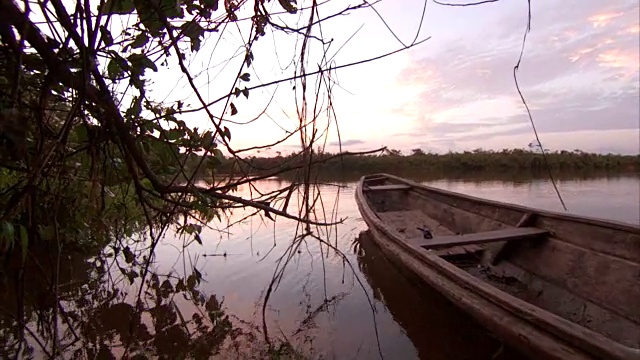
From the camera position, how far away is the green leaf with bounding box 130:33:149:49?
1599 millimetres

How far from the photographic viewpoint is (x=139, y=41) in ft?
5.25

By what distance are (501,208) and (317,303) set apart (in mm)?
2448

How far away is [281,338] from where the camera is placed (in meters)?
3.02

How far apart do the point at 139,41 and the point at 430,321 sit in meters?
2.97

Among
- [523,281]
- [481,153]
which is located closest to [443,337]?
[523,281]

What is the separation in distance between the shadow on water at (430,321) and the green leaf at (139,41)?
2.61 meters

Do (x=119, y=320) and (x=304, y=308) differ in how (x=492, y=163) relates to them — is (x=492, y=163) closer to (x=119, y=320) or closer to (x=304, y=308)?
(x=304, y=308)

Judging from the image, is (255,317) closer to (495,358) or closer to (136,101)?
(495,358)

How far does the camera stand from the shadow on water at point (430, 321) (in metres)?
2.71

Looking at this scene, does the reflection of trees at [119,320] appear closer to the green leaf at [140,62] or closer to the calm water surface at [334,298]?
the calm water surface at [334,298]

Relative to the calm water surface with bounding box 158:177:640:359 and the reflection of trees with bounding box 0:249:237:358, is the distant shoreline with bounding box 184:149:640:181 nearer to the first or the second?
the calm water surface with bounding box 158:177:640:359

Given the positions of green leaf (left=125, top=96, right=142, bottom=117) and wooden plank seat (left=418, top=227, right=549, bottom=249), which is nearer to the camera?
green leaf (left=125, top=96, right=142, bottom=117)

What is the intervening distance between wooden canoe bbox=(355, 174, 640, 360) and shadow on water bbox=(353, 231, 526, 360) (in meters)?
0.38

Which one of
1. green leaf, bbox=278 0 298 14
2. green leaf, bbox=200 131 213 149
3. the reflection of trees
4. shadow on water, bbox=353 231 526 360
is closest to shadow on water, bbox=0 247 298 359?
the reflection of trees
